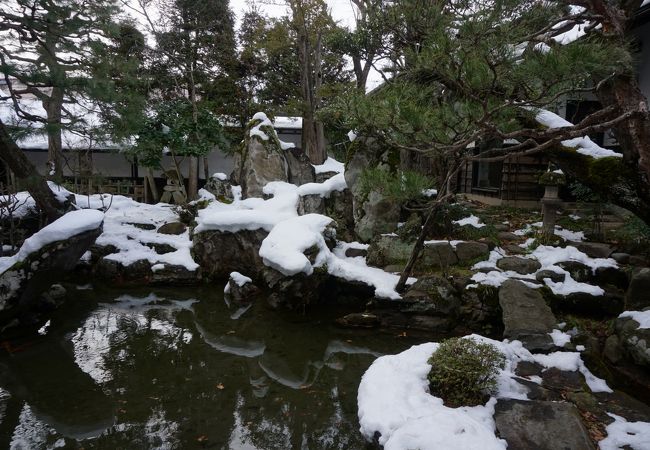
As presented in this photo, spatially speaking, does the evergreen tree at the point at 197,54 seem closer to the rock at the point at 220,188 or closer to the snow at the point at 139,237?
the rock at the point at 220,188

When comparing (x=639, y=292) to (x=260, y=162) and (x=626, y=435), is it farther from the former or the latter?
(x=260, y=162)

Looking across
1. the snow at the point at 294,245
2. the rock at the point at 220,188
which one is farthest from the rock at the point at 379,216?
the rock at the point at 220,188

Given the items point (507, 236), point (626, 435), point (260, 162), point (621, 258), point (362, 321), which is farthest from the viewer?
point (260, 162)

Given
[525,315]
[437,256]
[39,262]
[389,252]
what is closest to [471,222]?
[437,256]

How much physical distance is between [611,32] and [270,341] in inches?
228

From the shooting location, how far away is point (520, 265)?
263 inches

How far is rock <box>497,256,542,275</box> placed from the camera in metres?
6.59

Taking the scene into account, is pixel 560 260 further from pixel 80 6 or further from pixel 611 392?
pixel 80 6

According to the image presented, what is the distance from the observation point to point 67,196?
10.4 m

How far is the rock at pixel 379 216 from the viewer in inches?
345

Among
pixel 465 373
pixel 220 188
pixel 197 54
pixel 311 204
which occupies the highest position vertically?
pixel 197 54

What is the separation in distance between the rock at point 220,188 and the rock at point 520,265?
9.30 metres

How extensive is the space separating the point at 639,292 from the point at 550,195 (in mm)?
2866

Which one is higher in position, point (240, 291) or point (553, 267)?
point (553, 267)
